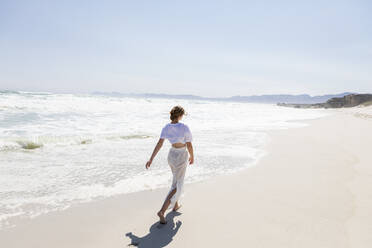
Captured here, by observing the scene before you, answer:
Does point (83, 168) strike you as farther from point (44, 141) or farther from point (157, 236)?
point (44, 141)

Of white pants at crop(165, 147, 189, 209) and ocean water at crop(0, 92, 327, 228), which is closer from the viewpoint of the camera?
white pants at crop(165, 147, 189, 209)

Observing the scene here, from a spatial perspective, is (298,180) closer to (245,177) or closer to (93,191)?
(245,177)

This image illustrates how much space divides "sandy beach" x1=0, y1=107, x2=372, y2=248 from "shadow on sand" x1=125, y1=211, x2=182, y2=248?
0.01 metres

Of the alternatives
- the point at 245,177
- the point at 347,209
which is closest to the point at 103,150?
the point at 245,177

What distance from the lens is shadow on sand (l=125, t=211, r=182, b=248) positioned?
2871mm

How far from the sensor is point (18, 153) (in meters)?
7.05

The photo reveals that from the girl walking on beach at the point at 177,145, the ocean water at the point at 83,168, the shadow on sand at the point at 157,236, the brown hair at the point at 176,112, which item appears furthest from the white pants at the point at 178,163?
the ocean water at the point at 83,168

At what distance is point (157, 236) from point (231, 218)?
1.13m

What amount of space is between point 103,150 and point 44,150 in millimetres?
1872

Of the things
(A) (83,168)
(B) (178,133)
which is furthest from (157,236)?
(A) (83,168)

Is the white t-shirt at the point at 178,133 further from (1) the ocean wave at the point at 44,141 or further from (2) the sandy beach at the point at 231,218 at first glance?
(1) the ocean wave at the point at 44,141

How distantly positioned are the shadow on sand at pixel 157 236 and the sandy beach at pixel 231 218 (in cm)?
1

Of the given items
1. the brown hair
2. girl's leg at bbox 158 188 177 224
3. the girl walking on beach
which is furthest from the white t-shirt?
girl's leg at bbox 158 188 177 224

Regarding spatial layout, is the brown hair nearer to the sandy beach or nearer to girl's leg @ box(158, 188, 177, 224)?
girl's leg @ box(158, 188, 177, 224)
